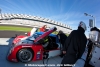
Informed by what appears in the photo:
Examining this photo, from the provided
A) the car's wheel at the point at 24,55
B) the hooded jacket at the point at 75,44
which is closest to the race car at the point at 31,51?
the car's wheel at the point at 24,55

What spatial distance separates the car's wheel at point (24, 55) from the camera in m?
4.41

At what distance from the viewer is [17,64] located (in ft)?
14.2

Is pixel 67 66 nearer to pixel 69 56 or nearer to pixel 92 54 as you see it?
pixel 69 56

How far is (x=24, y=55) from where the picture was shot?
14.7 ft

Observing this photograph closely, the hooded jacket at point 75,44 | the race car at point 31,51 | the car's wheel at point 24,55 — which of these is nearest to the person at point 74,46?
the hooded jacket at point 75,44

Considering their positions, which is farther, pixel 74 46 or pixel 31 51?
pixel 31 51

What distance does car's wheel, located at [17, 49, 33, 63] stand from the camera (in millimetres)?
4408

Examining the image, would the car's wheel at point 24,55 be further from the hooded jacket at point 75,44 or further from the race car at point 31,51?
the hooded jacket at point 75,44

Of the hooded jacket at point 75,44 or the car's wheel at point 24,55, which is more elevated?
the hooded jacket at point 75,44

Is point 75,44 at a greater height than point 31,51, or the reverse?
point 75,44

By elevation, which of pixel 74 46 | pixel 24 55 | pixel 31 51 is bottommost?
pixel 24 55

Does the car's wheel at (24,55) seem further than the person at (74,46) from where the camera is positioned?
Yes

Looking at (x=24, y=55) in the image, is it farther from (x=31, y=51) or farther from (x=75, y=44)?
(x=75, y=44)

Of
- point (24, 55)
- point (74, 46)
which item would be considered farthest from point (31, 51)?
point (74, 46)
